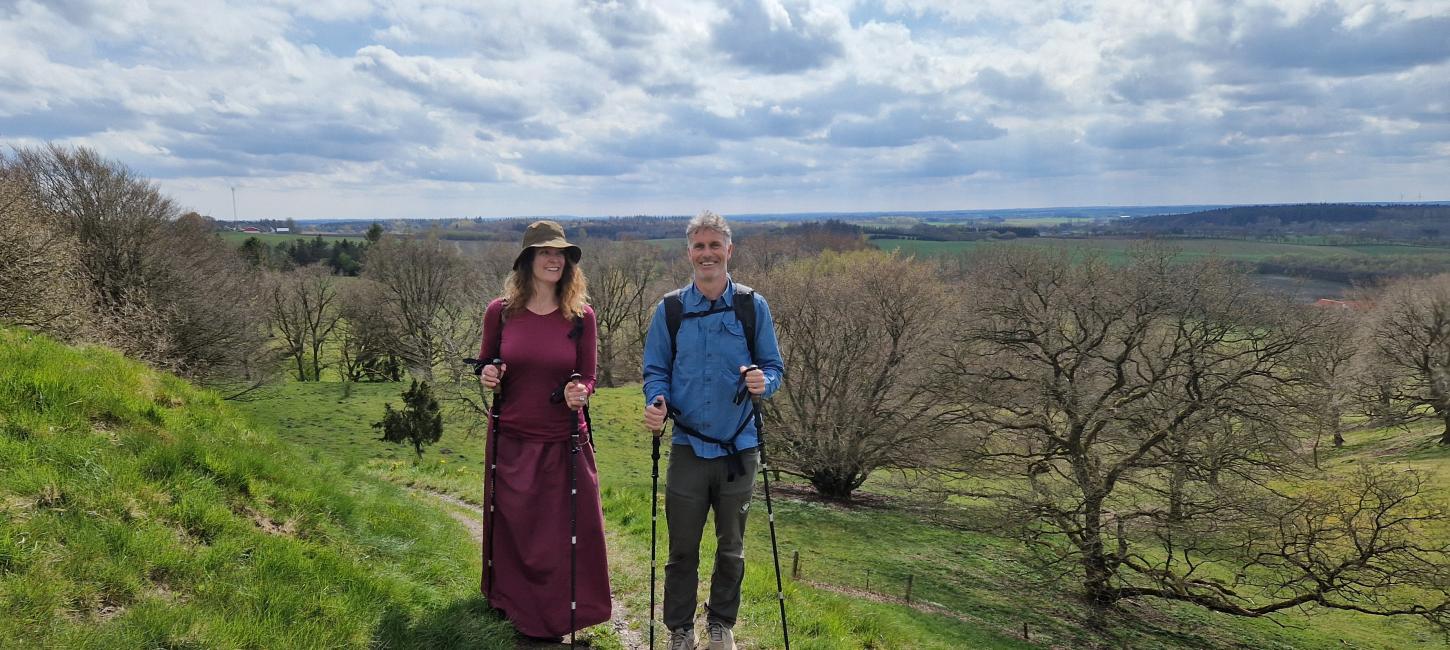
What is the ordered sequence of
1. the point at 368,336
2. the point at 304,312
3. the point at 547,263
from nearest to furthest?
the point at 547,263 < the point at 368,336 < the point at 304,312

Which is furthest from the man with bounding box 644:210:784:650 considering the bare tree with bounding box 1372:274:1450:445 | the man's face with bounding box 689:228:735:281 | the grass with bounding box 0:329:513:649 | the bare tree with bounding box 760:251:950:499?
the bare tree with bounding box 1372:274:1450:445

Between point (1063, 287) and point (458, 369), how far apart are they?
28.5 m

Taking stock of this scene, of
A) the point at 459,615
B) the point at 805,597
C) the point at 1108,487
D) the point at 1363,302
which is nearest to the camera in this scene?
the point at 459,615

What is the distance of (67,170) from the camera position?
26281 mm

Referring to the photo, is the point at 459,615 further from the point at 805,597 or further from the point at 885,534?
the point at 885,534

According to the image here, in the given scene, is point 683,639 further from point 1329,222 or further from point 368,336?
point 1329,222

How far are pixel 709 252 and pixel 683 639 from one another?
282 cm

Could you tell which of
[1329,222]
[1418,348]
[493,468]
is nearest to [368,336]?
[493,468]

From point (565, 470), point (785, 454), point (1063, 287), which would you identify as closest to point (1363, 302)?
point (1063, 287)

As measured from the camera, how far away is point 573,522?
4875 mm

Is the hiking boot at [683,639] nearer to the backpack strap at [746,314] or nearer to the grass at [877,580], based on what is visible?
the grass at [877,580]

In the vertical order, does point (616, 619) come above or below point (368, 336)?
above

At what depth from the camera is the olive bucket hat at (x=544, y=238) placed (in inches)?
198

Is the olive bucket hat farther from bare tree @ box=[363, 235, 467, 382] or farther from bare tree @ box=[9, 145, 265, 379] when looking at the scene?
bare tree @ box=[363, 235, 467, 382]
